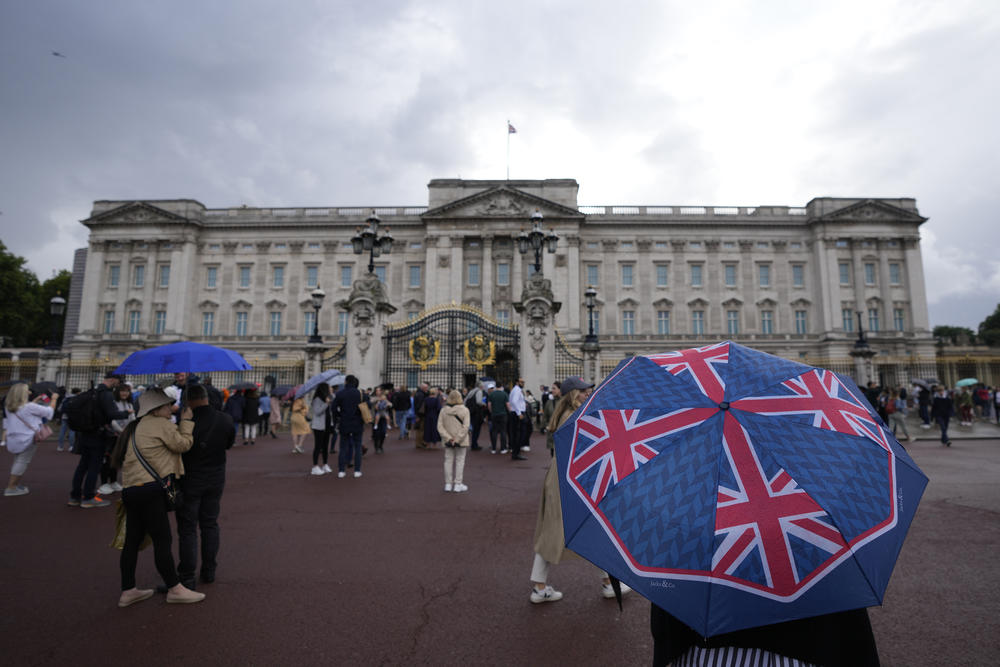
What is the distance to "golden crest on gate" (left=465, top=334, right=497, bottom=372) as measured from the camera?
1891cm

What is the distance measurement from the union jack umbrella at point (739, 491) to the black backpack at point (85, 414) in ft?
26.1

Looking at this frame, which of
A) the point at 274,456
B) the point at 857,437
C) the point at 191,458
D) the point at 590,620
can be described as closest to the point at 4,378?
the point at 274,456

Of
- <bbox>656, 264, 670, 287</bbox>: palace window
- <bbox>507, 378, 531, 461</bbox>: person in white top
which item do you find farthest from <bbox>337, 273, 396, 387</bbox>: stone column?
<bbox>656, 264, 670, 287</bbox>: palace window

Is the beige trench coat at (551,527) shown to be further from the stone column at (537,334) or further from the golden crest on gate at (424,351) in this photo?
the golden crest on gate at (424,351)

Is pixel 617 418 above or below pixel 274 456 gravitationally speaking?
above

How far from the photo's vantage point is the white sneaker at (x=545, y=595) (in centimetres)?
425

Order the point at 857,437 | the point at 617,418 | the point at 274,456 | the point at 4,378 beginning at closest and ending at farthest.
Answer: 1. the point at 857,437
2. the point at 617,418
3. the point at 274,456
4. the point at 4,378

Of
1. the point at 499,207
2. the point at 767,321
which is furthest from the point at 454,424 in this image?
the point at 767,321

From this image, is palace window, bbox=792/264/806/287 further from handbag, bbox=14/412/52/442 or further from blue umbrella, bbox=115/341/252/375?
handbag, bbox=14/412/52/442

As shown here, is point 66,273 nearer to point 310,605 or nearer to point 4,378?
point 4,378

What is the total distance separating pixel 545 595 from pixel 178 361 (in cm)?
574

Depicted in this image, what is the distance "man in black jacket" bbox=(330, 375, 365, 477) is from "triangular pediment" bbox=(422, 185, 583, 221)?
39406 mm

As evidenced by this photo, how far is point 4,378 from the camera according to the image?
32250mm

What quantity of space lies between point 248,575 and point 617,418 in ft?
14.5
